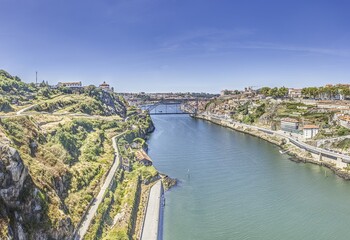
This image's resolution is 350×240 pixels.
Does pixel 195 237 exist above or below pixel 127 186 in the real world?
below

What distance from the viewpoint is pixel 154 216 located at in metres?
19.4

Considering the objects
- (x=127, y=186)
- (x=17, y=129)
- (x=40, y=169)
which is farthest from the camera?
(x=127, y=186)

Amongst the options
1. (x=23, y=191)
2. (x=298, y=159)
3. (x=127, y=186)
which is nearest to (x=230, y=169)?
(x=298, y=159)

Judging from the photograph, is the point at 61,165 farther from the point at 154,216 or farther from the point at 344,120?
the point at 344,120

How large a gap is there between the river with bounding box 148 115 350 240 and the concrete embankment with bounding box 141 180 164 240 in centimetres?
49

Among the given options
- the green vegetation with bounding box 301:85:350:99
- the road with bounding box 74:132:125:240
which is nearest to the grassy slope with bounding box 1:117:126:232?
the road with bounding box 74:132:125:240

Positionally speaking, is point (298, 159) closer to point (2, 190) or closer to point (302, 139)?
point (302, 139)

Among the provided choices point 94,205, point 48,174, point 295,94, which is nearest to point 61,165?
point 48,174

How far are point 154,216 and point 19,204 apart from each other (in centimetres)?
903

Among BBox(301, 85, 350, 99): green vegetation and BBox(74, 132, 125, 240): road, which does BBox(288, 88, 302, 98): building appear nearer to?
BBox(301, 85, 350, 99): green vegetation

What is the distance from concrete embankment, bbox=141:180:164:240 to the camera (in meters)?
17.4

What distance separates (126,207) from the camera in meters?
18.5

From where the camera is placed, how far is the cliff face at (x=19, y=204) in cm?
1157

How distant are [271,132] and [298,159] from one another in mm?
15730
